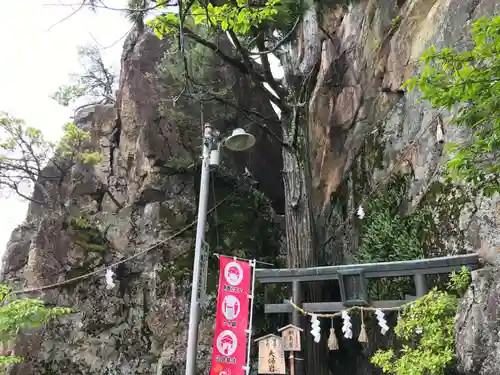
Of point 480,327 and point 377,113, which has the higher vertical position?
point 377,113

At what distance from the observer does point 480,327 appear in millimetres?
4590

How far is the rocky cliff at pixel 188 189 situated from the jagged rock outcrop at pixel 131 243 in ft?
0.11

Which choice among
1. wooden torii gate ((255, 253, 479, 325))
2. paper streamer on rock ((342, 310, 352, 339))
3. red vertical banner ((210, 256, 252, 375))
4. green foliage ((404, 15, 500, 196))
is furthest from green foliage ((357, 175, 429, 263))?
green foliage ((404, 15, 500, 196))

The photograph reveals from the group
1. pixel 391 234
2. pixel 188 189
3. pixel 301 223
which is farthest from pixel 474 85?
pixel 188 189

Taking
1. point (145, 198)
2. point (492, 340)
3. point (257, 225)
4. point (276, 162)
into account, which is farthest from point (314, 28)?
point (492, 340)

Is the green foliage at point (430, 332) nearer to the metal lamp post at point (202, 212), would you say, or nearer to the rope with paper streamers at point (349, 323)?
the rope with paper streamers at point (349, 323)

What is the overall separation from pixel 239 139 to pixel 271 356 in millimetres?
2981

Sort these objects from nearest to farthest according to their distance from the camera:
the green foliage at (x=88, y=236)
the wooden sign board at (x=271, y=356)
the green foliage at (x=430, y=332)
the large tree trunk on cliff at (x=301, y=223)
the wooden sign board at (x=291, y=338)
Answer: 1. the green foliage at (x=430, y=332)
2. the wooden sign board at (x=271, y=356)
3. the wooden sign board at (x=291, y=338)
4. the large tree trunk on cliff at (x=301, y=223)
5. the green foliage at (x=88, y=236)

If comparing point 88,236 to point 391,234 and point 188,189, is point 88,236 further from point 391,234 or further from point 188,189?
point 391,234

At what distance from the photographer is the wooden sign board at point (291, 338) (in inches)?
239

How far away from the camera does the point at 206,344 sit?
948cm

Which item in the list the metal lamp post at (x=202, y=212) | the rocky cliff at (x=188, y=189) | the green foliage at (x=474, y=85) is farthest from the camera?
the rocky cliff at (x=188, y=189)

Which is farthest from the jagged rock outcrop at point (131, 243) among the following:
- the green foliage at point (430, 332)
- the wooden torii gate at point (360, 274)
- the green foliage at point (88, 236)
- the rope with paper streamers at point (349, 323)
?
the green foliage at point (430, 332)

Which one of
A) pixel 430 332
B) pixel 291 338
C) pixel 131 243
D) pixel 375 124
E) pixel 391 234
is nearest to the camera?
pixel 430 332
